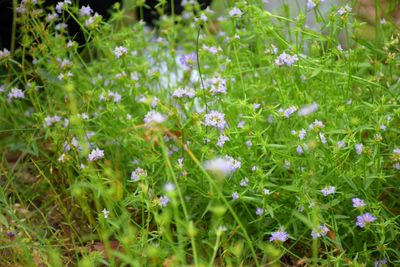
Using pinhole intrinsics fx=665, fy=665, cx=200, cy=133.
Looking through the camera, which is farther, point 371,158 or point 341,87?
point 341,87

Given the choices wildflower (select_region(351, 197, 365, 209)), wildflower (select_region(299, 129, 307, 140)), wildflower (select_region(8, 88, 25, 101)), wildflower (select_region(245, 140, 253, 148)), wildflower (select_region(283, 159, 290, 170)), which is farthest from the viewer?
wildflower (select_region(8, 88, 25, 101))

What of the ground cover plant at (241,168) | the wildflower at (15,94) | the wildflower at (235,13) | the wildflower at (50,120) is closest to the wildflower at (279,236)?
the ground cover plant at (241,168)

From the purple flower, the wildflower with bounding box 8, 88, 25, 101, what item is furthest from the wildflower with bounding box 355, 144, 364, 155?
the wildflower with bounding box 8, 88, 25, 101

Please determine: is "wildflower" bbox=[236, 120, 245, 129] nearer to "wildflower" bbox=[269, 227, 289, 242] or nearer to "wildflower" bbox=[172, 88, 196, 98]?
"wildflower" bbox=[172, 88, 196, 98]

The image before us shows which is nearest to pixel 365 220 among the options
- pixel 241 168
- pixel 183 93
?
pixel 241 168

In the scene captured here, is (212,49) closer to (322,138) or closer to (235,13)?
(235,13)

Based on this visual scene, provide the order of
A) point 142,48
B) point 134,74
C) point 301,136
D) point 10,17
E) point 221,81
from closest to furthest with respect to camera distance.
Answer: point 301,136
point 221,81
point 134,74
point 142,48
point 10,17

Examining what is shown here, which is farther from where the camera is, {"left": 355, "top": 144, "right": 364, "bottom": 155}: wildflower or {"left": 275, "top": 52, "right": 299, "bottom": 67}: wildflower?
{"left": 275, "top": 52, "right": 299, "bottom": 67}: wildflower

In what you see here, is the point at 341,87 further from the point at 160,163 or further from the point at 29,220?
the point at 29,220

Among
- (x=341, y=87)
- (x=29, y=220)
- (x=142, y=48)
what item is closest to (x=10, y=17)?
(x=142, y=48)
